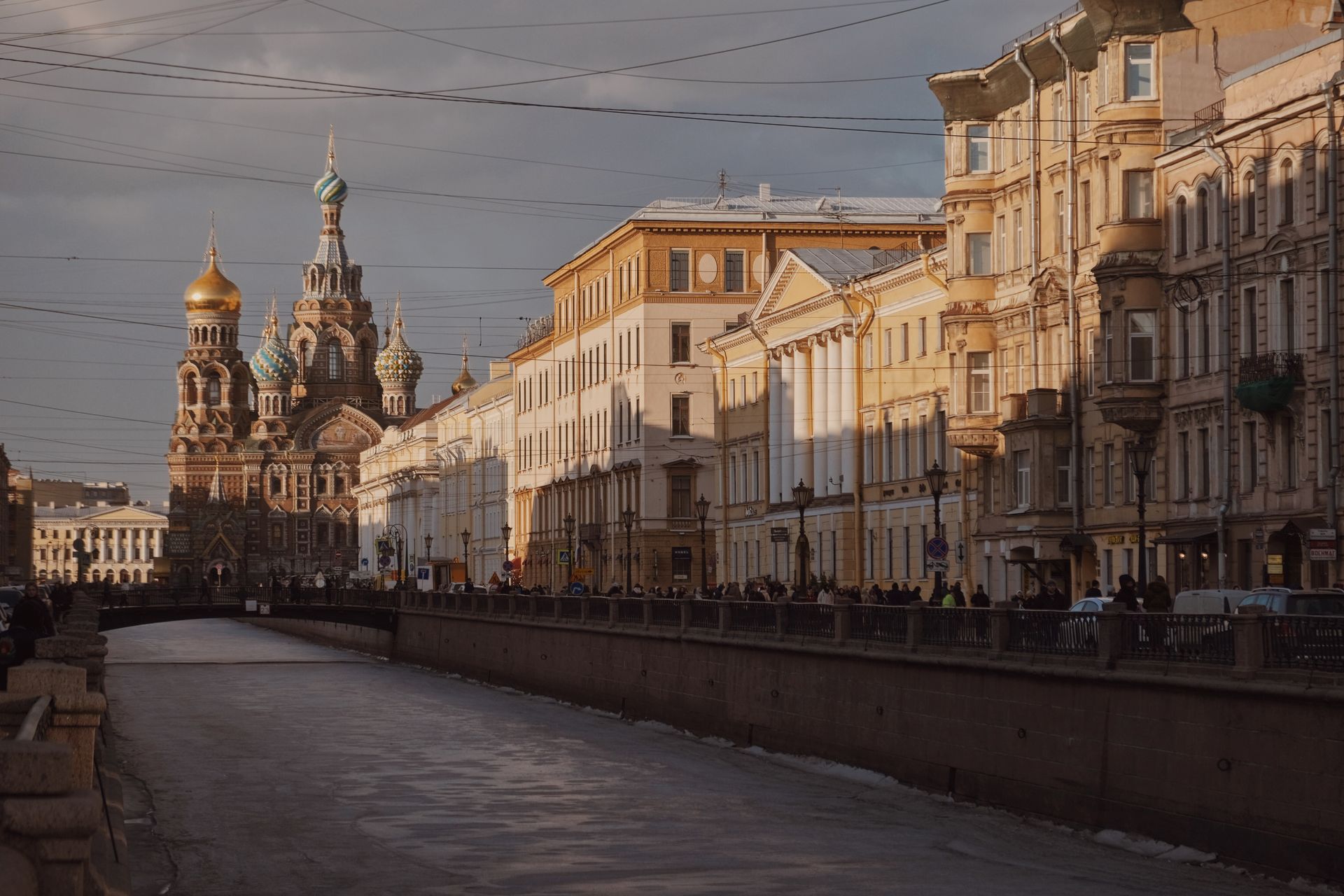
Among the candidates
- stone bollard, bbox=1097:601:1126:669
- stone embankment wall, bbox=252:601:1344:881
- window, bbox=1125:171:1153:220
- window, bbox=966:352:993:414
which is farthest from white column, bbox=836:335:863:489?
stone bollard, bbox=1097:601:1126:669

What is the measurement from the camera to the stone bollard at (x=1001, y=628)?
31562 millimetres

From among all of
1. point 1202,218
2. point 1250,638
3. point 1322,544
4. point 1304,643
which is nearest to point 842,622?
point 1322,544

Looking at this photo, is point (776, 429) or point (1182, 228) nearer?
point (1182, 228)

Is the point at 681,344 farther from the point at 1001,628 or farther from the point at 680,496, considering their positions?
the point at 1001,628

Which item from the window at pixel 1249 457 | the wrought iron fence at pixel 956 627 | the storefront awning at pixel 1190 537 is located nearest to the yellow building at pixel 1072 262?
the storefront awning at pixel 1190 537

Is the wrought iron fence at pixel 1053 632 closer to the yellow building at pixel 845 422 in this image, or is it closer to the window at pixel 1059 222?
the window at pixel 1059 222

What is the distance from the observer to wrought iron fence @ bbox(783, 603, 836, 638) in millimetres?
39500

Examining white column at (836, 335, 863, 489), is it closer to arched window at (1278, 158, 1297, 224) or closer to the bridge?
arched window at (1278, 158, 1297, 224)

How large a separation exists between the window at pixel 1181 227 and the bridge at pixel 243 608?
49978mm

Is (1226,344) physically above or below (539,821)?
above

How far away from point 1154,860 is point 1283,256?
19.2m

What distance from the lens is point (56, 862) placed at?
1230cm

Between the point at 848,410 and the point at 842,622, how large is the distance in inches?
1178

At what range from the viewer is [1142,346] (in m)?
48.2
